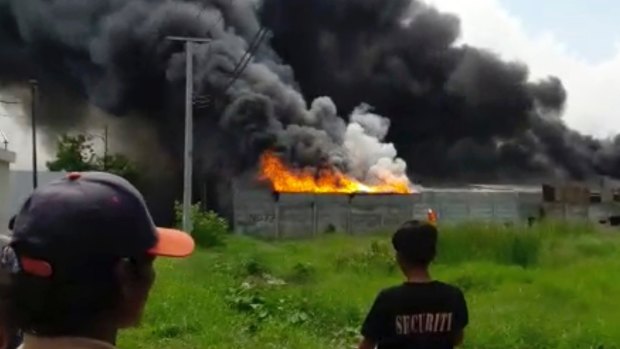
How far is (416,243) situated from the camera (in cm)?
441

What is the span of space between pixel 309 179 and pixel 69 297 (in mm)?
36972

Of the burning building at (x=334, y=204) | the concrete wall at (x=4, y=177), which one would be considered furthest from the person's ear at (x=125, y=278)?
the burning building at (x=334, y=204)

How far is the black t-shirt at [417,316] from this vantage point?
4.33 m

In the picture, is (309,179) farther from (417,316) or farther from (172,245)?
(172,245)

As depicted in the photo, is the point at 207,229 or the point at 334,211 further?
the point at 334,211

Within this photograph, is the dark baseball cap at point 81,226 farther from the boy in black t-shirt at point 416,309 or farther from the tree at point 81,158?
the tree at point 81,158

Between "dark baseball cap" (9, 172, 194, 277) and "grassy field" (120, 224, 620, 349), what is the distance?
8890mm

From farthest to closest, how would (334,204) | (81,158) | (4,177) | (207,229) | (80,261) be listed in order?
(81,158) < (334,204) < (4,177) < (207,229) < (80,261)

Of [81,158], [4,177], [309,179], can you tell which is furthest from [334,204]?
[81,158]

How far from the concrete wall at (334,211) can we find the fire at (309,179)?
0.80 metres

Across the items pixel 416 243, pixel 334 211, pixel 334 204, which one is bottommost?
pixel 334 211

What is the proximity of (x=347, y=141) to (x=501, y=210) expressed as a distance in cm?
636

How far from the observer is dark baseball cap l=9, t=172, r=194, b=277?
191 centimetres

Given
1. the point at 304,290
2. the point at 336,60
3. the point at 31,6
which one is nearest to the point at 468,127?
the point at 336,60
